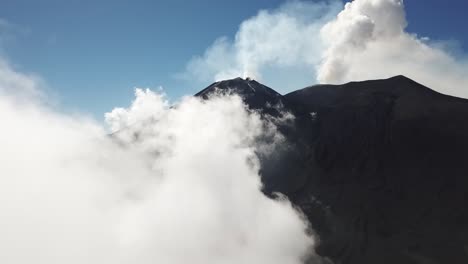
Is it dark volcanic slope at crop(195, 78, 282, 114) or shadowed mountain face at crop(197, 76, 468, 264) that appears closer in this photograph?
shadowed mountain face at crop(197, 76, 468, 264)

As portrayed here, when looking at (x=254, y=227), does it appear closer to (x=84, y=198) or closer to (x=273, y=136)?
(x=273, y=136)

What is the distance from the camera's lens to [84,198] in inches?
3118

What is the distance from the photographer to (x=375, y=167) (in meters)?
71.2

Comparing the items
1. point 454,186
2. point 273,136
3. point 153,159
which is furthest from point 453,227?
point 153,159

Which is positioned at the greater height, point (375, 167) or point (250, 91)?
point (250, 91)

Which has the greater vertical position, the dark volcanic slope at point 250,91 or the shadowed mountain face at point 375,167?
the dark volcanic slope at point 250,91

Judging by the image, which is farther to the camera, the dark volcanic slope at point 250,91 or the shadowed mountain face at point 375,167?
the dark volcanic slope at point 250,91

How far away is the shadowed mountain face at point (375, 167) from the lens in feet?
184

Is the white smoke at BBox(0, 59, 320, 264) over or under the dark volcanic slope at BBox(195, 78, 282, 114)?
under

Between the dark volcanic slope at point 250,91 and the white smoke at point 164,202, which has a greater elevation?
the dark volcanic slope at point 250,91

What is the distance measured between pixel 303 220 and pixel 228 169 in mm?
18375

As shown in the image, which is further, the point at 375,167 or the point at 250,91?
the point at 250,91

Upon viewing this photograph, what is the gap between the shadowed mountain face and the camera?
5609 centimetres

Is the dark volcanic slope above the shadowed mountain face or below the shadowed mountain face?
above
